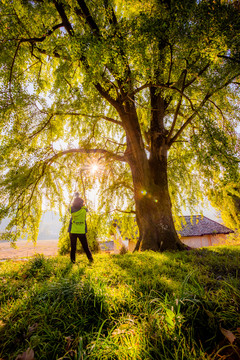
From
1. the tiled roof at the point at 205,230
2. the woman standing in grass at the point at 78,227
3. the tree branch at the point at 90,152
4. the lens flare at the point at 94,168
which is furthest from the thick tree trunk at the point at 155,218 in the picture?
the tiled roof at the point at 205,230

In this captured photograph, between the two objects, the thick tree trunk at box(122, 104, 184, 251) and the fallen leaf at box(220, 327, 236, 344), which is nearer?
the fallen leaf at box(220, 327, 236, 344)

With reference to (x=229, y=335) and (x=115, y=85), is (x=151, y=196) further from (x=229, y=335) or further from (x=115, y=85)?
(x=229, y=335)

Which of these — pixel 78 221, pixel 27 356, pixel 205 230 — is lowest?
pixel 27 356

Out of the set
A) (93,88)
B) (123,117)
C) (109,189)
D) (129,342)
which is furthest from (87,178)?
(129,342)

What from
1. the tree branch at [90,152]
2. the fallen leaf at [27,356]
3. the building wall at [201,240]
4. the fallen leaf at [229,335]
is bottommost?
the building wall at [201,240]

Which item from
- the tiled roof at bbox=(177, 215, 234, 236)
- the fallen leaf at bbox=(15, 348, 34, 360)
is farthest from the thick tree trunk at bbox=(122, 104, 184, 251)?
the tiled roof at bbox=(177, 215, 234, 236)

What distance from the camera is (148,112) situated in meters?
8.37

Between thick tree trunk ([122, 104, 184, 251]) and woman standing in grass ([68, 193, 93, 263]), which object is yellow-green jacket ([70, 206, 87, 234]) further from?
thick tree trunk ([122, 104, 184, 251])

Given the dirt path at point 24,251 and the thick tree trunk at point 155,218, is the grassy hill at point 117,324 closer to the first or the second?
the dirt path at point 24,251

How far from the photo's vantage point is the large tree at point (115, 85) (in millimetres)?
3682

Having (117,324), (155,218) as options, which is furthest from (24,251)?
(117,324)

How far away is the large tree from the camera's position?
368cm

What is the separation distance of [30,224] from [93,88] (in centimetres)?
540

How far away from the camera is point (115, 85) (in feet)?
Result: 16.6
